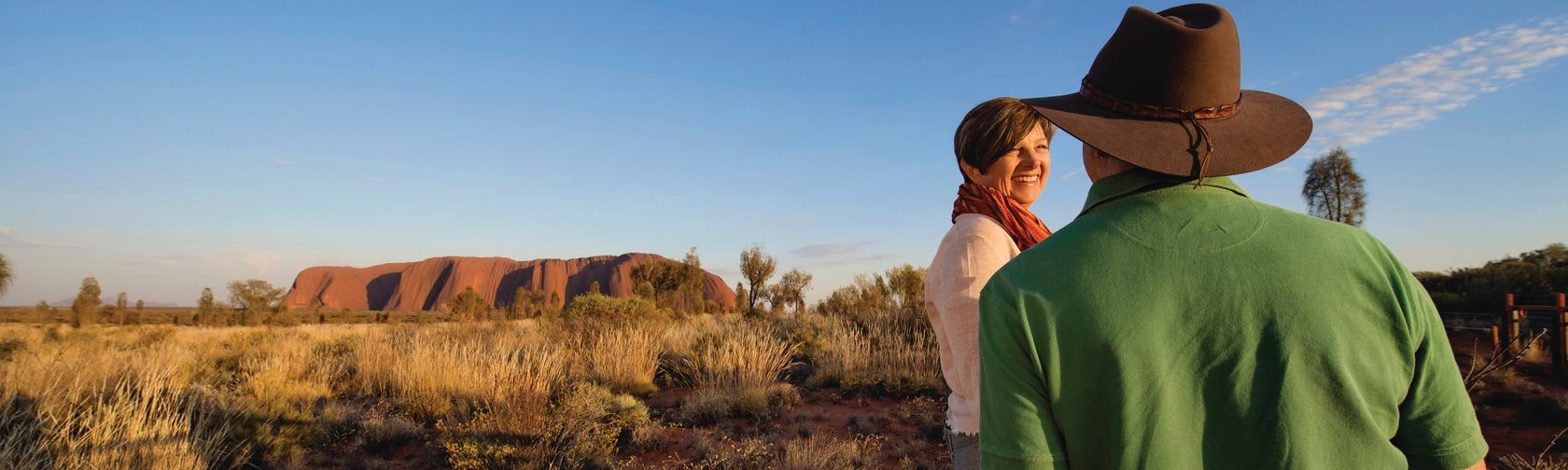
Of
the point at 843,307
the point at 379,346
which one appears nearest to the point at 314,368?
the point at 379,346

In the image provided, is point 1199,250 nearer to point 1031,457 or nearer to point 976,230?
point 1031,457

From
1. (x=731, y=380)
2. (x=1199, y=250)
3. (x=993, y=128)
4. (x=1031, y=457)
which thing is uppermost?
(x=993, y=128)

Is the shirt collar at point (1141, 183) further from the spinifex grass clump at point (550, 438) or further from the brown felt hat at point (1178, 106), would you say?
the spinifex grass clump at point (550, 438)

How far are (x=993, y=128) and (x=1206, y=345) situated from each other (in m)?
1.09

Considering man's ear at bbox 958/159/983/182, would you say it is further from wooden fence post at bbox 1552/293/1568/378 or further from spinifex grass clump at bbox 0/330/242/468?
wooden fence post at bbox 1552/293/1568/378

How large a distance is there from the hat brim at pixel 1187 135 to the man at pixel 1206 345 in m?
0.01

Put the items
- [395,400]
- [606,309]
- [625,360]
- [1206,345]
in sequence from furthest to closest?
1. [606,309]
2. [625,360]
3. [395,400]
4. [1206,345]

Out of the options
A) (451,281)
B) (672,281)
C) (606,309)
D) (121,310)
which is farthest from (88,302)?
(451,281)

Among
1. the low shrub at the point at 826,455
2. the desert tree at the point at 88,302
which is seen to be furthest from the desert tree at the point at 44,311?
the low shrub at the point at 826,455

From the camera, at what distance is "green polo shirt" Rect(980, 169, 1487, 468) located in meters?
1.01

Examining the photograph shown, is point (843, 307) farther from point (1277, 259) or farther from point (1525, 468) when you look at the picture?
point (1277, 259)

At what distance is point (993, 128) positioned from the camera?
6.61 ft

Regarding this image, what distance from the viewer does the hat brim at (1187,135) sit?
112 centimetres

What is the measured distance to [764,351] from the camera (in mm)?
9203
